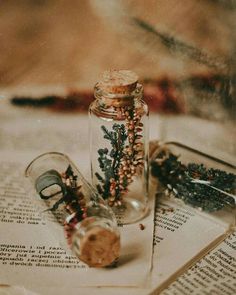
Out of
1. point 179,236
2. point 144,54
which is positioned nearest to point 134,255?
point 179,236

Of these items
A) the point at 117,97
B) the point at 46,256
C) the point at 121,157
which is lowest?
the point at 46,256

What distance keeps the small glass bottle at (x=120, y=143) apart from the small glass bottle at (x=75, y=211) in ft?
0.13

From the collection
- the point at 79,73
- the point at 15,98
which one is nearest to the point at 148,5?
the point at 79,73

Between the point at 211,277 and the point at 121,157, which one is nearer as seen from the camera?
the point at 211,277

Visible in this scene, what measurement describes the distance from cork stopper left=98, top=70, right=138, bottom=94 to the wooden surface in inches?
12.3

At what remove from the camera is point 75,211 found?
2.44ft

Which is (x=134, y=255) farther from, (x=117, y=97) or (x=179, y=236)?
(x=117, y=97)

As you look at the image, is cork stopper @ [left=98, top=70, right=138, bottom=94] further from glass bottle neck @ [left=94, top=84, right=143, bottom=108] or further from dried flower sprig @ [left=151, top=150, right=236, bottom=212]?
dried flower sprig @ [left=151, top=150, right=236, bottom=212]

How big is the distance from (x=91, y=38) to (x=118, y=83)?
403mm

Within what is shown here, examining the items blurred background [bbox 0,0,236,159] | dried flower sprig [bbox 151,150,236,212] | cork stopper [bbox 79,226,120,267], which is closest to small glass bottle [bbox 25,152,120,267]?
cork stopper [bbox 79,226,120,267]

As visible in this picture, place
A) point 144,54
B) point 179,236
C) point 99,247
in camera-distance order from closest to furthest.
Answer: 1. point 99,247
2. point 179,236
3. point 144,54

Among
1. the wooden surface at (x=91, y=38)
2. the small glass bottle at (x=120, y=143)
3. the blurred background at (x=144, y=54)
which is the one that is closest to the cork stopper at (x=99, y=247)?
the small glass bottle at (x=120, y=143)

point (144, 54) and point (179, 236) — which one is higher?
point (144, 54)

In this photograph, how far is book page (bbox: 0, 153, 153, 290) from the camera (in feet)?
2.28
